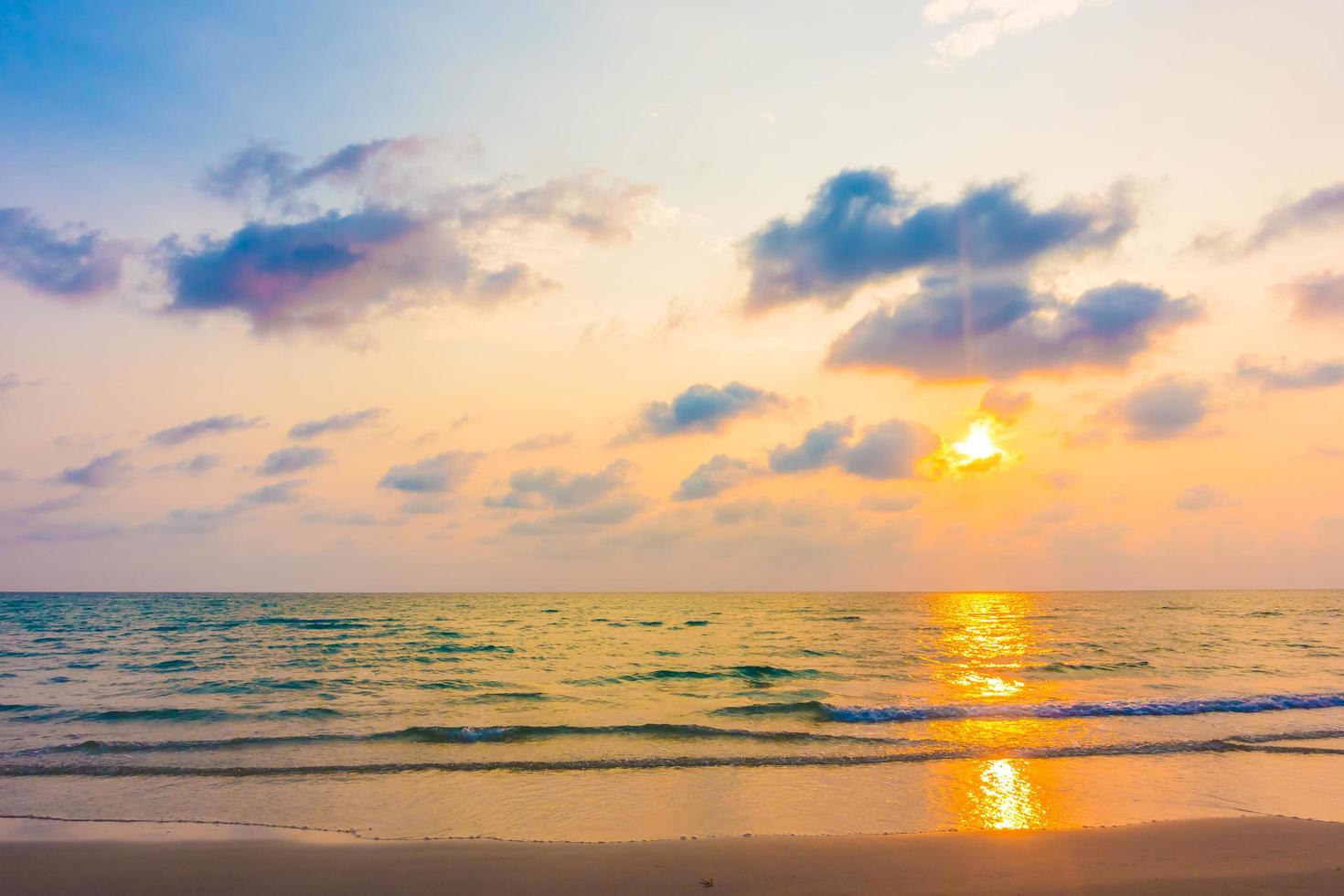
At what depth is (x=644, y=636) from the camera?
5262 cm

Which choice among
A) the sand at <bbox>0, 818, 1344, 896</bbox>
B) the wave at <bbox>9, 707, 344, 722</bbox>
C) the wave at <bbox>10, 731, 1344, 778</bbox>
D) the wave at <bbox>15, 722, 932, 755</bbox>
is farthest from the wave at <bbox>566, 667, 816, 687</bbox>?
the sand at <bbox>0, 818, 1344, 896</bbox>

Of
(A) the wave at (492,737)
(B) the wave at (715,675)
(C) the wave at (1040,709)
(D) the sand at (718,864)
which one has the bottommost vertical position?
(B) the wave at (715,675)

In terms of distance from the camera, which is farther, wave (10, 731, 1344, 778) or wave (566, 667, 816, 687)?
wave (566, 667, 816, 687)

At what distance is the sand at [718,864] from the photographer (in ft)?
29.1

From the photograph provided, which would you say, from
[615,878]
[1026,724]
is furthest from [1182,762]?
[615,878]

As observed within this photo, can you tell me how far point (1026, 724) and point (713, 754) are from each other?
9.60m

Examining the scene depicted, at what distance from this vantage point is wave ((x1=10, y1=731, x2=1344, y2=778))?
15.1m

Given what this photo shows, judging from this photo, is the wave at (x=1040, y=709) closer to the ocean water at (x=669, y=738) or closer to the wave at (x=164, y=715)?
the ocean water at (x=669, y=738)

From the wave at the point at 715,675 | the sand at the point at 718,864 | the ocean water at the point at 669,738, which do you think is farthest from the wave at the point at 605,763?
the wave at the point at 715,675

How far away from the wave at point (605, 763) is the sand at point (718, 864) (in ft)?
15.1

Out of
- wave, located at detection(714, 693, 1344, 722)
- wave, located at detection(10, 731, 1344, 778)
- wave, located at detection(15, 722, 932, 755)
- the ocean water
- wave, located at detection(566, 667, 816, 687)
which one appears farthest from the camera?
wave, located at detection(566, 667, 816, 687)

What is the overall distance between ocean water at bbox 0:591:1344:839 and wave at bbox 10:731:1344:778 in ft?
0.26

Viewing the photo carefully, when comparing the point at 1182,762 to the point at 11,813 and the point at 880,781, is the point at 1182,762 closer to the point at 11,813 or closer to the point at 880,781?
the point at 880,781

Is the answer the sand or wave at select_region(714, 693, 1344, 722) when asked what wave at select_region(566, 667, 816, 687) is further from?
the sand
